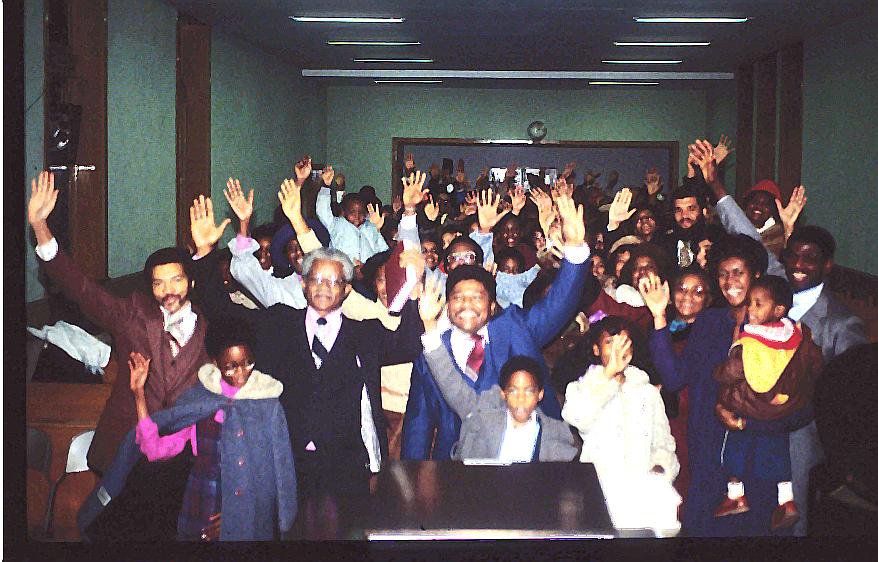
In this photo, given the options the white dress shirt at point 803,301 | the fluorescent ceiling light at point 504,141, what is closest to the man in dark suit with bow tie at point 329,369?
the white dress shirt at point 803,301

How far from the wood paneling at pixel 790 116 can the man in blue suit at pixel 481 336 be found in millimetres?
2208

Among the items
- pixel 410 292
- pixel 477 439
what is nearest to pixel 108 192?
pixel 410 292

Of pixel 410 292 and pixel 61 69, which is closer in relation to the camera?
pixel 410 292

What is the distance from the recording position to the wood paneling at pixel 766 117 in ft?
18.5

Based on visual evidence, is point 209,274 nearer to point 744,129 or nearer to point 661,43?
point 661,43

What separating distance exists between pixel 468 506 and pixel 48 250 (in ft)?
5.80

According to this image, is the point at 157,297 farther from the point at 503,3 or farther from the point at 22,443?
the point at 503,3

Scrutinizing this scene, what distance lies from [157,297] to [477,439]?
115 cm

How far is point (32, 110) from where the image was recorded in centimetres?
341

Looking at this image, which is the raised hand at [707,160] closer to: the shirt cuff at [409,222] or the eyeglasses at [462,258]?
the eyeglasses at [462,258]

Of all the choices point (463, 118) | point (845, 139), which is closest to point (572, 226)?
point (845, 139)

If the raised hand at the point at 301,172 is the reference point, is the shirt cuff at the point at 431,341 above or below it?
below

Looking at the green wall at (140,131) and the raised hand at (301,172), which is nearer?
the raised hand at (301,172)

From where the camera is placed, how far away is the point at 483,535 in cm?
226
